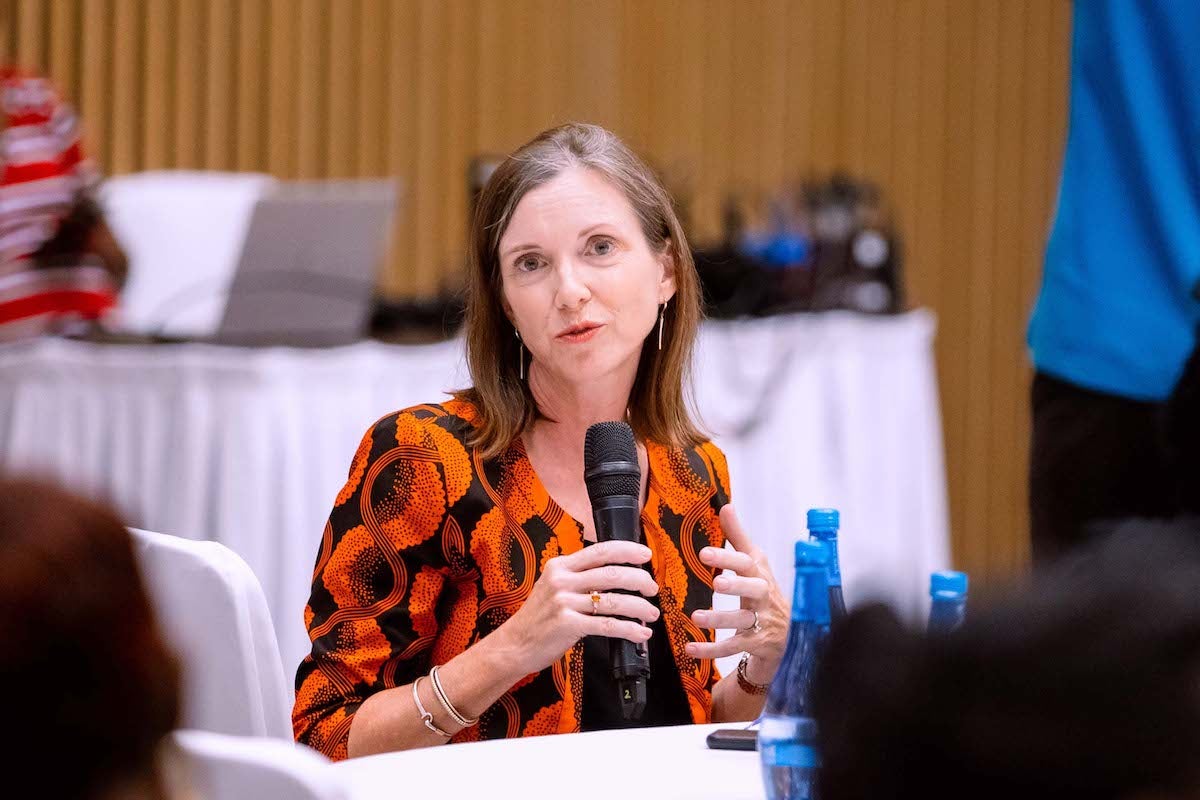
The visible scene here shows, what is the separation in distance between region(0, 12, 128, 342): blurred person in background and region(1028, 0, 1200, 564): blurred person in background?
261 cm

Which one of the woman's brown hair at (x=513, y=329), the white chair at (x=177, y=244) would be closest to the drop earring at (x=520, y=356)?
the woman's brown hair at (x=513, y=329)

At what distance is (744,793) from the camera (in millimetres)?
1277

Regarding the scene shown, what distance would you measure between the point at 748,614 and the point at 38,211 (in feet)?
9.76

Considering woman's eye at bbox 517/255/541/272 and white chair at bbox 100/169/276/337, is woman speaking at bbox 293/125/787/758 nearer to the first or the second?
woman's eye at bbox 517/255/541/272

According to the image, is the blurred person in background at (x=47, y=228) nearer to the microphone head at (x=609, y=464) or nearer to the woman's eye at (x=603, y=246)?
the woman's eye at (x=603, y=246)

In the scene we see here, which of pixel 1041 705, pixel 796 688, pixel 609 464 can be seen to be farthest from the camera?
pixel 609 464

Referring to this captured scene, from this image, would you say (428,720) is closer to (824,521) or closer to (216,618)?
(216,618)

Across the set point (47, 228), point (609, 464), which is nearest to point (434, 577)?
point (609, 464)

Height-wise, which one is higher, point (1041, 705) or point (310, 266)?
point (310, 266)

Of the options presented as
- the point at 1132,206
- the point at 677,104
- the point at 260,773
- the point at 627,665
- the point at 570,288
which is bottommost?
the point at 627,665

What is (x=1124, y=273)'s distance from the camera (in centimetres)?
196

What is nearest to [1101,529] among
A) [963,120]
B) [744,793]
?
[744,793]

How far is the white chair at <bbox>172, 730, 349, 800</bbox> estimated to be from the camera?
0.83 meters

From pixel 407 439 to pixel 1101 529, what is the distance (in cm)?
108
